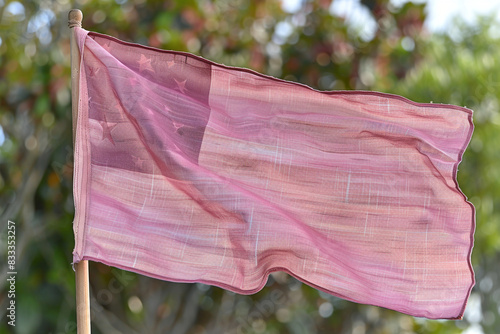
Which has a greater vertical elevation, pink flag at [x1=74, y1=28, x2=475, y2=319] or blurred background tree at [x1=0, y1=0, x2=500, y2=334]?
pink flag at [x1=74, y1=28, x2=475, y2=319]

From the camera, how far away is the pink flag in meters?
3.21

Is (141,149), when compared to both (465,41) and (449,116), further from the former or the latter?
(465,41)

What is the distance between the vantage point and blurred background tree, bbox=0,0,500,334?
7254 millimetres

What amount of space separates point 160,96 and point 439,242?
1.55 meters

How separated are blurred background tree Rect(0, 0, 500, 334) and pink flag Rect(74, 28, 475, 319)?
12.7 feet

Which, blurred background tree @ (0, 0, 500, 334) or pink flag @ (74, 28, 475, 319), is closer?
pink flag @ (74, 28, 475, 319)

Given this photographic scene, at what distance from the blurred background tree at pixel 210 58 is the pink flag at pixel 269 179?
12.7ft

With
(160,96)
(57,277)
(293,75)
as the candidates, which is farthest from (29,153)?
(160,96)

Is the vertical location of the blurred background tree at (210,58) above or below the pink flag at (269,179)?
below

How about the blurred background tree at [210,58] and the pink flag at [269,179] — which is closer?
the pink flag at [269,179]

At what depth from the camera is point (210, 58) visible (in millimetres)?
7746

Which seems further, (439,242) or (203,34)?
(203,34)

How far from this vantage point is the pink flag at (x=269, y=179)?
3.21 metres

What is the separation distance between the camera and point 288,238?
3354mm
